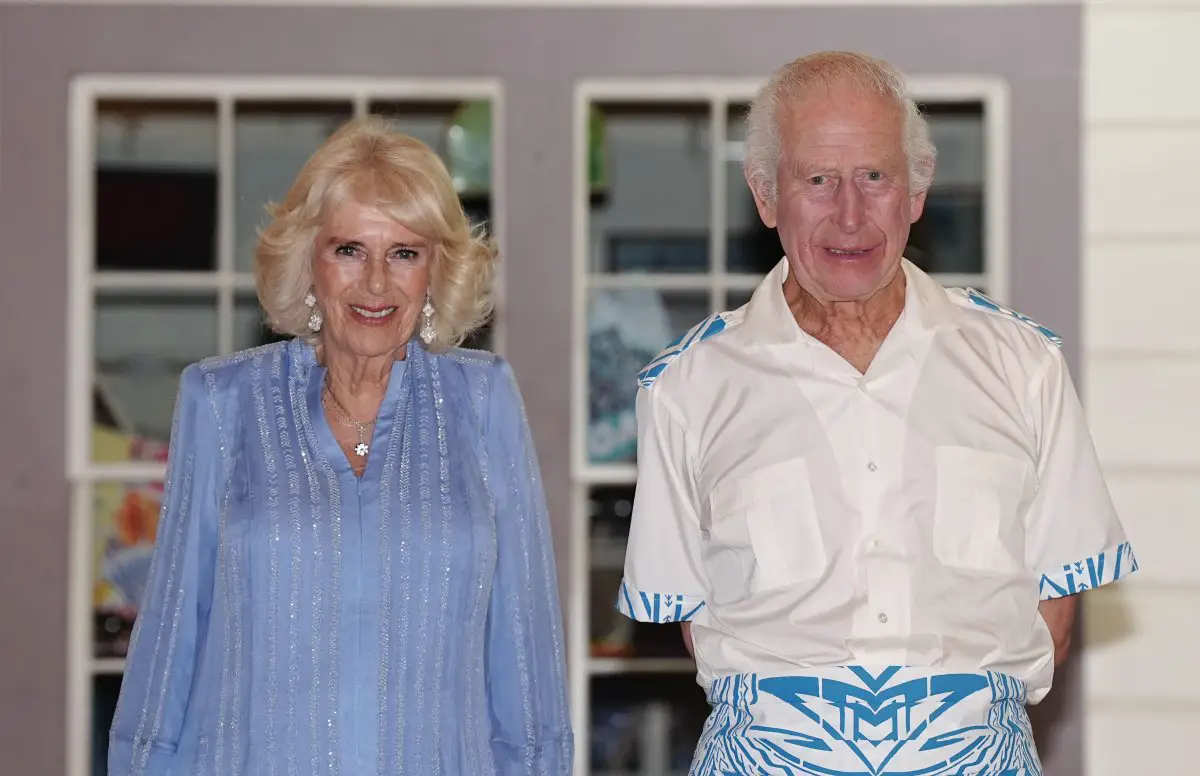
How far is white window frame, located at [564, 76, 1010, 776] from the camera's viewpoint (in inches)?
168

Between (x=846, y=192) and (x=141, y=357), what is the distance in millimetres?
2581

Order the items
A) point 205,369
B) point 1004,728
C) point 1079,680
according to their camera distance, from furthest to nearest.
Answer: point 1079,680
point 205,369
point 1004,728

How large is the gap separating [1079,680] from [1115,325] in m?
0.88

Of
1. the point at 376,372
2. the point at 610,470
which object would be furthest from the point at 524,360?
the point at 376,372

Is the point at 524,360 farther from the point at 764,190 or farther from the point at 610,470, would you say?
the point at 764,190

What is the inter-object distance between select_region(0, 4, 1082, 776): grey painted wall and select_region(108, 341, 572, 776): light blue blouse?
1.39 metres

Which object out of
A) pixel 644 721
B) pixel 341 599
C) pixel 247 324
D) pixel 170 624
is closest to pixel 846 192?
pixel 341 599

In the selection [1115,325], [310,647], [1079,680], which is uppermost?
[1115,325]

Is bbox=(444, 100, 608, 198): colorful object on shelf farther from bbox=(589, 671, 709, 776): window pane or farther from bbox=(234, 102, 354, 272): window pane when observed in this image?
bbox=(589, 671, 709, 776): window pane

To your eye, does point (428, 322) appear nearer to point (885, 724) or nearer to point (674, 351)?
point (674, 351)

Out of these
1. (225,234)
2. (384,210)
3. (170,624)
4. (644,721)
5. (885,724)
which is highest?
(225,234)

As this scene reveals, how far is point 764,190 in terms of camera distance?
275 cm

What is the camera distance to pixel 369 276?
2.84 meters

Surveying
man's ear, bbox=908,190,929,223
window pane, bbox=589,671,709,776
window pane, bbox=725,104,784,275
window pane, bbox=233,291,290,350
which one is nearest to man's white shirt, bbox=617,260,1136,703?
man's ear, bbox=908,190,929,223
